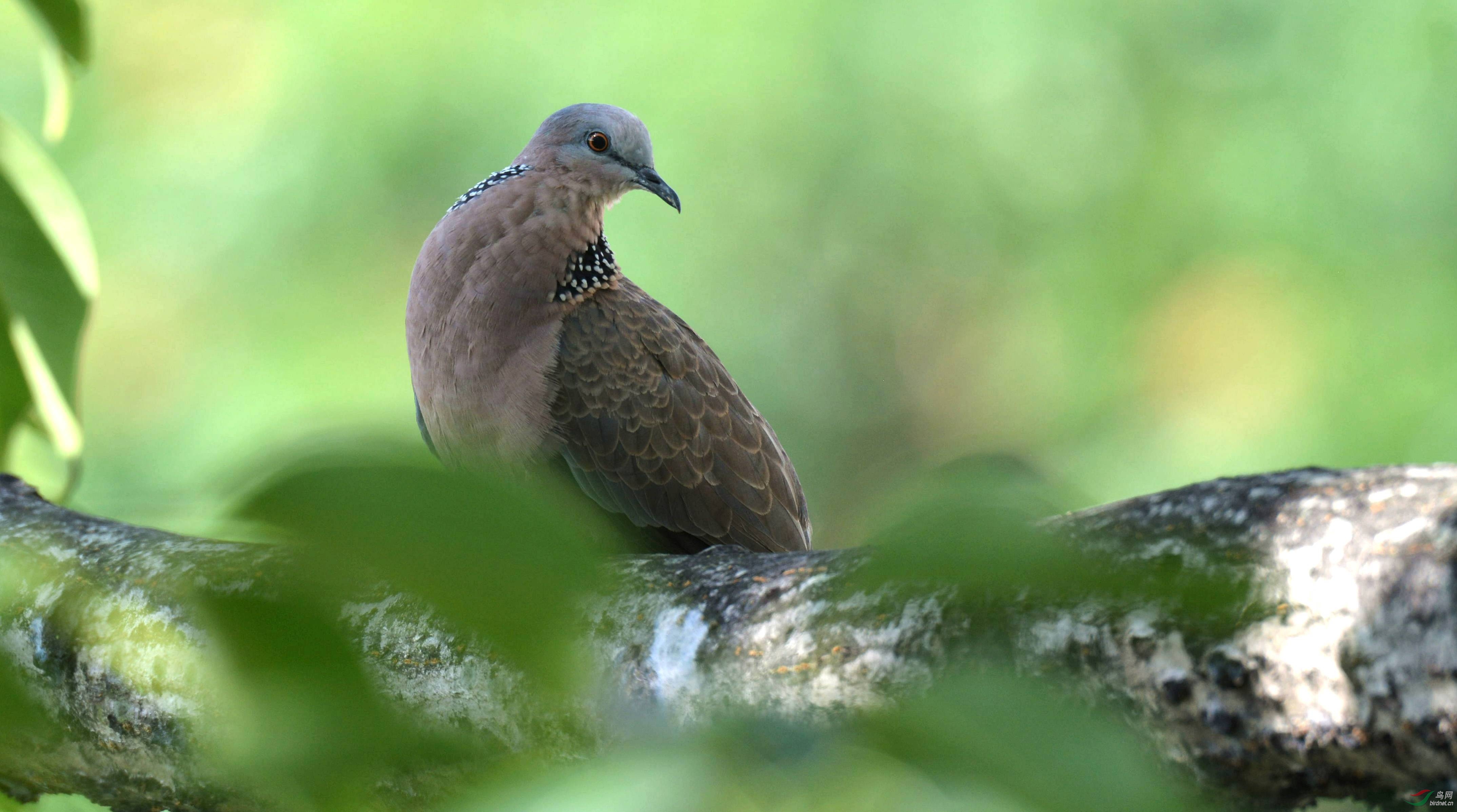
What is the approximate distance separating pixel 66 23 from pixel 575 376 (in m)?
1.91

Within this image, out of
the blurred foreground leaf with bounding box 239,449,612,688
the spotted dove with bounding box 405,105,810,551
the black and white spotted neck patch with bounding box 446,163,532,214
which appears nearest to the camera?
the blurred foreground leaf with bounding box 239,449,612,688

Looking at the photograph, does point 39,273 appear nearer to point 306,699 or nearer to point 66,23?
point 66,23

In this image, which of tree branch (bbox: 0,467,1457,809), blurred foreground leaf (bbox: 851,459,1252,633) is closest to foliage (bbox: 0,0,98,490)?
tree branch (bbox: 0,467,1457,809)

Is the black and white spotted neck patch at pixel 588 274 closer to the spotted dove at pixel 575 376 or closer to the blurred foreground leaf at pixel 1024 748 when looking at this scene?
the spotted dove at pixel 575 376

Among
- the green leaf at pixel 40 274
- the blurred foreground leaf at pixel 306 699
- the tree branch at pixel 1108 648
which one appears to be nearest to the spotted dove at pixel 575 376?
the green leaf at pixel 40 274

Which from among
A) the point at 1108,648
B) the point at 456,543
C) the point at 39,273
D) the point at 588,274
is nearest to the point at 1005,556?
the point at 456,543

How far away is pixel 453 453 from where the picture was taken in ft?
9.93

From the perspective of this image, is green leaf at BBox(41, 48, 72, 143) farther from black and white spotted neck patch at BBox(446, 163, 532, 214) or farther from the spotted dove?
black and white spotted neck patch at BBox(446, 163, 532, 214)

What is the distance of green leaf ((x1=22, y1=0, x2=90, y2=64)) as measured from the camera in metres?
1.23

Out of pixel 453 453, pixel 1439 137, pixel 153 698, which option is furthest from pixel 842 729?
pixel 1439 137

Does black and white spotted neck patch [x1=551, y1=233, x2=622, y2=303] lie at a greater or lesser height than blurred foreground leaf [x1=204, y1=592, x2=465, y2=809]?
greater

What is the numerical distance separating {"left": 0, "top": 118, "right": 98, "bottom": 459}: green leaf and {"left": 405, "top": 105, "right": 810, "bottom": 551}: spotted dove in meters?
1.68

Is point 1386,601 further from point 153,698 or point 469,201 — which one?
point 469,201

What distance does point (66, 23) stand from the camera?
4.07 feet
